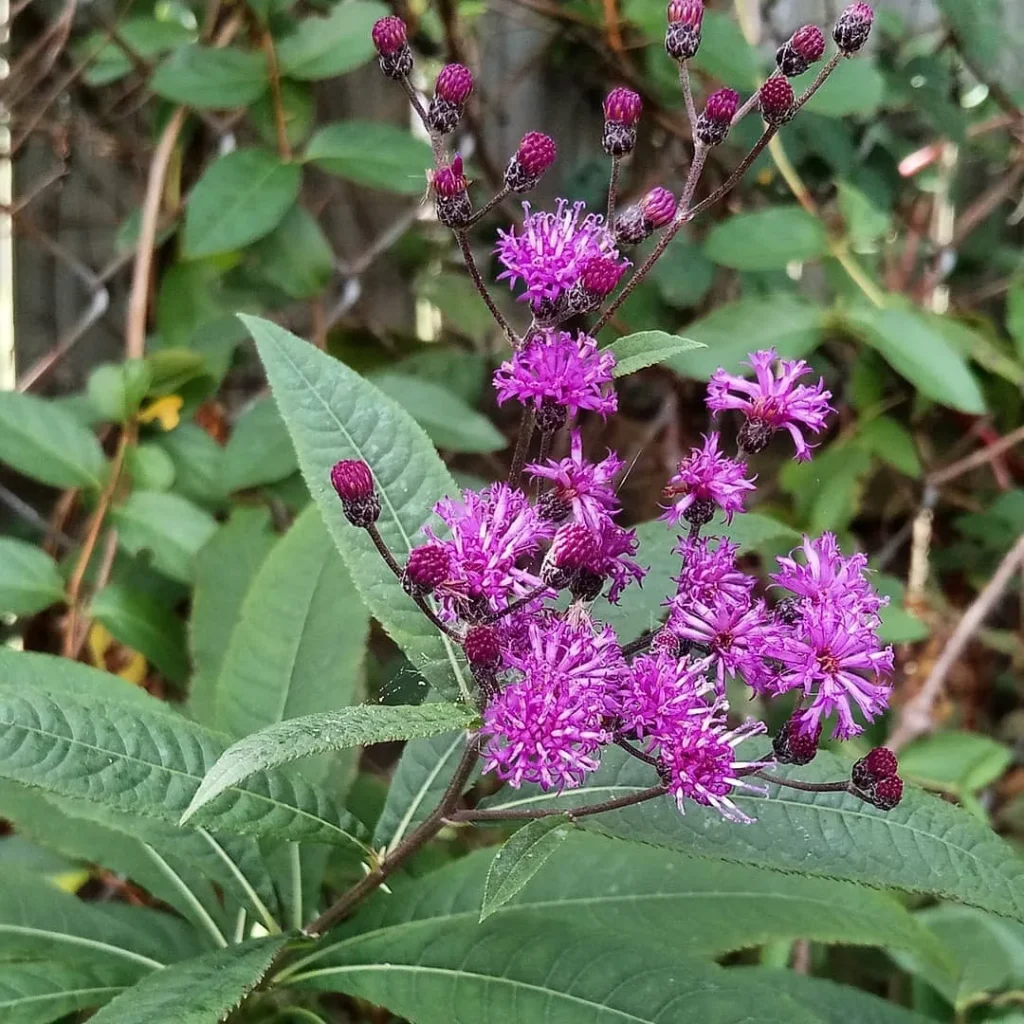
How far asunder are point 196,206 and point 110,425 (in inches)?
10.7

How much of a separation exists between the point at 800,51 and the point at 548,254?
16 cm

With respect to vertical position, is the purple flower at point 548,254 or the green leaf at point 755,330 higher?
the purple flower at point 548,254

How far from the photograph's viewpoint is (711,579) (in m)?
0.47

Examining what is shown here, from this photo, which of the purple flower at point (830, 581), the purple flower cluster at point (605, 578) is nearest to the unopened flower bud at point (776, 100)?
the purple flower cluster at point (605, 578)

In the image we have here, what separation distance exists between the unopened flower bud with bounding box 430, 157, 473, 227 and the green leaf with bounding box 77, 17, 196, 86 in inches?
29.5

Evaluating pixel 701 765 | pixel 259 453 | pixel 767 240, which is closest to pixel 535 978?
pixel 701 765

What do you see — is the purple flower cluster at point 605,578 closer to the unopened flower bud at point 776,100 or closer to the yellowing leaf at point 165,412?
the unopened flower bud at point 776,100

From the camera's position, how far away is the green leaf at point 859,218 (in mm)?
1101

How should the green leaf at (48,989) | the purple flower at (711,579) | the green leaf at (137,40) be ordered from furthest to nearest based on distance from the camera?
the green leaf at (137,40) < the green leaf at (48,989) < the purple flower at (711,579)

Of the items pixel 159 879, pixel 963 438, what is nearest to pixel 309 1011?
pixel 159 879

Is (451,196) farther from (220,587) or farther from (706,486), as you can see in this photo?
(220,587)

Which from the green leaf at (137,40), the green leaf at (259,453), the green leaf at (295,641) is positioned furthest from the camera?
the green leaf at (137,40)

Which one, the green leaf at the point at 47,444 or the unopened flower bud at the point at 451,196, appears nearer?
the unopened flower bud at the point at 451,196

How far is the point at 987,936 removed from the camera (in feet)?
2.84
